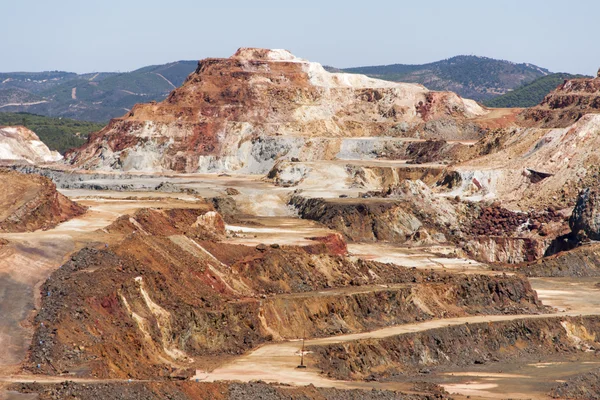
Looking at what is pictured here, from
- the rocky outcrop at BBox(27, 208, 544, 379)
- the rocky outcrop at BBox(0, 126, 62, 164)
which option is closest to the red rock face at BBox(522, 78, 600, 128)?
the rocky outcrop at BBox(0, 126, 62, 164)

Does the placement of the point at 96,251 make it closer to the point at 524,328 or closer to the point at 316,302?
the point at 316,302

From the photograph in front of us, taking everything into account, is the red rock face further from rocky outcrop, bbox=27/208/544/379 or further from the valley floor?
rocky outcrop, bbox=27/208/544/379

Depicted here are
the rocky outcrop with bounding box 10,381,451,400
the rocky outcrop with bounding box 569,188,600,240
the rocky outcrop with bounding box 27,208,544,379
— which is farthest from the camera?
the rocky outcrop with bounding box 569,188,600,240

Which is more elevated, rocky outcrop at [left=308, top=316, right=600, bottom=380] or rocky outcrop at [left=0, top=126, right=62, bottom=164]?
rocky outcrop at [left=308, top=316, right=600, bottom=380]

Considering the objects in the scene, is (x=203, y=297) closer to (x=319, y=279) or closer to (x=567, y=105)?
(x=319, y=279)

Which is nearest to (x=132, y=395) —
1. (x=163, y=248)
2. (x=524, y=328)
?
(x=163, y=248)

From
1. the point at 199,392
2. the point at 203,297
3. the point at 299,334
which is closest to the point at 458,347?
the point at 299,334
